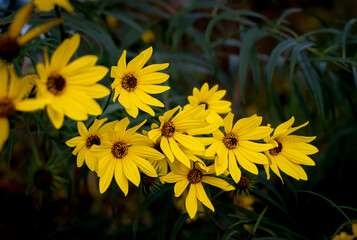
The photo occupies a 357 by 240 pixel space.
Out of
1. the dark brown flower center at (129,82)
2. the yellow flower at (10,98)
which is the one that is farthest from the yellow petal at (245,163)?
the yellow flower at (10,98)

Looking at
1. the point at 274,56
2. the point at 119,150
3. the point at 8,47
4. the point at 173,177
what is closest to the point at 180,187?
the point at 173,177

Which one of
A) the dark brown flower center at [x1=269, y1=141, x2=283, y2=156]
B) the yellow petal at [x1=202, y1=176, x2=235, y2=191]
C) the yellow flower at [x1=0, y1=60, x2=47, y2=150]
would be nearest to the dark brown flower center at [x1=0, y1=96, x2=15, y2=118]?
the yellow flower at [x1=0, y1=60, x2=47, y2=150]

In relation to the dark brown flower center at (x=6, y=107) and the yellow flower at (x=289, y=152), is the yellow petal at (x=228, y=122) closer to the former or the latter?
the yellow flower at (x=289, y=152)

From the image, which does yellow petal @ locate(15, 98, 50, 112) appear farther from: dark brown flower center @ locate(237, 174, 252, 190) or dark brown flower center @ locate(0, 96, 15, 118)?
dark brown flower center @ locate(237, 174, 252, 190)

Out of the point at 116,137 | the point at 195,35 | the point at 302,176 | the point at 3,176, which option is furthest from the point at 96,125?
the point at 3,176

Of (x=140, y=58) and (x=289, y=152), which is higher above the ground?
(x=140, y=58)

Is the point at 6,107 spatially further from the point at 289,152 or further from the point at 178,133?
the point at 289,152
